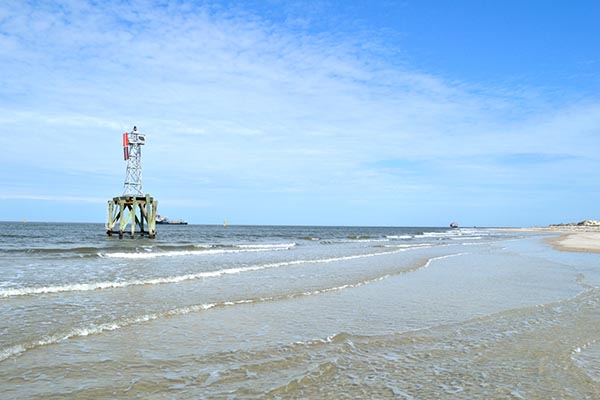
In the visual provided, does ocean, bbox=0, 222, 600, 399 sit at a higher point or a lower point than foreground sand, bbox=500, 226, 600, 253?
lower

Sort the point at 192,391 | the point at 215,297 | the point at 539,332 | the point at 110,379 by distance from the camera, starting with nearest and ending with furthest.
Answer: the point at 192,391, the point at 110,379, the point at 539,332, the point at 215,297

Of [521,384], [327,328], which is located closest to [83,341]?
[327,328]

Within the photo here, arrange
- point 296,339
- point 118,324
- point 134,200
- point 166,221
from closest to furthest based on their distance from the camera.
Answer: point 296,339
point 118,324
point 134,200
point 166,221

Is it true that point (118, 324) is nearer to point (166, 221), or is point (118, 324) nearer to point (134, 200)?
point (134, 200)

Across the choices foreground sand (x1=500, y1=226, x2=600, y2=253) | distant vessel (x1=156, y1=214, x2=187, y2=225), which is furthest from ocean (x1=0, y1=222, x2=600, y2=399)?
distant vessel (x1=156, y1=214, x2=187, y2=225)

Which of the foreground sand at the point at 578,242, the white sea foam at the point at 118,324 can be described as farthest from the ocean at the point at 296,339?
the foreground sand at the point at 578,242

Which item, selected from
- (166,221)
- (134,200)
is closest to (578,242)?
(134,200)

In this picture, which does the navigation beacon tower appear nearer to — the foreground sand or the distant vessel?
the foreground sand

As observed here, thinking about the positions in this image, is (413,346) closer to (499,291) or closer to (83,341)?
(83,341)

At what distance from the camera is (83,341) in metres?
6.77

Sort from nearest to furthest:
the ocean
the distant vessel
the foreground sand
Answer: the ocean < the foreground sand < the distant vessel

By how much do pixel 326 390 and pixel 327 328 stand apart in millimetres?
2966

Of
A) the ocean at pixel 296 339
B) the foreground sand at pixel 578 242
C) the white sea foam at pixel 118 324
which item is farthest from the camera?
the foreground sand at pixel 578 242

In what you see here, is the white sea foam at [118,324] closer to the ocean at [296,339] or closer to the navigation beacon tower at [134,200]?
the ocean at [296,339]
